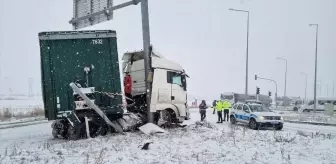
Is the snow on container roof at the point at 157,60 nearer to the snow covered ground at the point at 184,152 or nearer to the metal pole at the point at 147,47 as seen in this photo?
the metal pole at the point at 147,47

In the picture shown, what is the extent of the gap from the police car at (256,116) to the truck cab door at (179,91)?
443cm

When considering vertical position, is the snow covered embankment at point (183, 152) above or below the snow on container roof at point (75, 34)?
below

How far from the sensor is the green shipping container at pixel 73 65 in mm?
12664

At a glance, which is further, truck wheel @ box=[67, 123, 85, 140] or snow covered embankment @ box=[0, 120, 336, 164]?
truck wheel @ box=[67, 123, 85, 140]

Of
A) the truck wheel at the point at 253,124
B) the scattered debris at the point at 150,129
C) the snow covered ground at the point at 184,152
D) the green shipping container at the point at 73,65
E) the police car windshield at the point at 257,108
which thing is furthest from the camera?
the police car windshield at the point at 257,108

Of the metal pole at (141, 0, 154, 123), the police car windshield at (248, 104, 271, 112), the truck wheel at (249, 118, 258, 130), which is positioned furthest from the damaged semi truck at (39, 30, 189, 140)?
the police car windshield at (248, 104, 271, 112)

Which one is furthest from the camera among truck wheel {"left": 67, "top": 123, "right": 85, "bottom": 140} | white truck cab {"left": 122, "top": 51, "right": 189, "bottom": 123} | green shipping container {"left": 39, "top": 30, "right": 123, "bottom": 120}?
white truck cab {"left": 122, "top": 51, "right": 189, "bottom": 123}

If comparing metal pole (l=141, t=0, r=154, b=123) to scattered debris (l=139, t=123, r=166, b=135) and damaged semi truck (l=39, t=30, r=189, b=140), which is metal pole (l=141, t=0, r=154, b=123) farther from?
scattered debris (l=139, t=123, r=166, b=135)

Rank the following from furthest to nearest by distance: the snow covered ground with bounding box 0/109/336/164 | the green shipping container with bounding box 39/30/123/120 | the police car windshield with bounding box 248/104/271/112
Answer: the police car windshield with bounding box 248/104/271/112, the green shipping container with bounding box 39/30/123/120, the snow covered ground with bounding box 0/109/336/164

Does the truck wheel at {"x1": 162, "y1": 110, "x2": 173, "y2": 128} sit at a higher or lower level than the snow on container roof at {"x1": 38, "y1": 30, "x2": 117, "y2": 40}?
lower

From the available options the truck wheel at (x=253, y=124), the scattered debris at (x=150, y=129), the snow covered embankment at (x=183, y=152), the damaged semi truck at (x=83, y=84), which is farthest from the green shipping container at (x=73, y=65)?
the truck wheel at (x=253, y=124)

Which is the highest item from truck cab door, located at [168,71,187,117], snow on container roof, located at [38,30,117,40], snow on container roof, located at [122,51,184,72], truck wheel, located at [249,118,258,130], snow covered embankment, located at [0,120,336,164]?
snow on container roof, located at [38,30,117,40]

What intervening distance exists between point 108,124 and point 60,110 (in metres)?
1.87

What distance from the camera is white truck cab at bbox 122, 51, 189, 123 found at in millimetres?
15195
